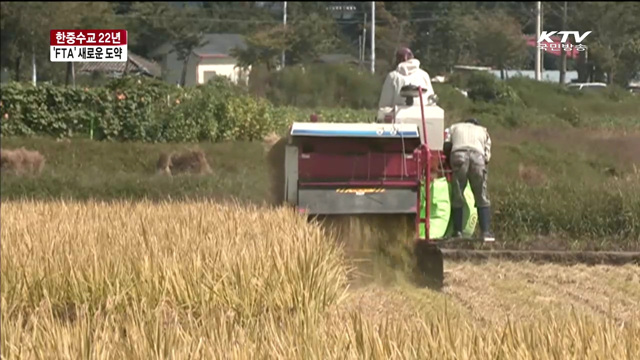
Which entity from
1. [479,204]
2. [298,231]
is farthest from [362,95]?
[298,231]

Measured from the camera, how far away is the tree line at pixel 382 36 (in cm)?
572

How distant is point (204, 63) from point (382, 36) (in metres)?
5.33

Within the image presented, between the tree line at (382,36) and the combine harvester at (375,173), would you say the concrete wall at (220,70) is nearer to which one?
the tree line at (382,36)

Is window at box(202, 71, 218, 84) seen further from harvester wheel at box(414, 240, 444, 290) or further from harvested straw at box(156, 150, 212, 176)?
harvester wheel at box(414, 240, 444, 290)

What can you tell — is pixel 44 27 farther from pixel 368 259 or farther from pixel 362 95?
pixel 368 259

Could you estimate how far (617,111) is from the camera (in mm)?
6688

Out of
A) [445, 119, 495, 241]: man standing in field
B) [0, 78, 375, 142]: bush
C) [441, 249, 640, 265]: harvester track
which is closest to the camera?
[441, 249, 640, 265]: harvester track

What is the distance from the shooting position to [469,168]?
7.61 meters

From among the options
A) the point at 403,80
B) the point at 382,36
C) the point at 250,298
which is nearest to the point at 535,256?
the point at 403,80

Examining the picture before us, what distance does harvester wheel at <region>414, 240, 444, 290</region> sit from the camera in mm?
6957

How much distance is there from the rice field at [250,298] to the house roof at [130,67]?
1.15 meters

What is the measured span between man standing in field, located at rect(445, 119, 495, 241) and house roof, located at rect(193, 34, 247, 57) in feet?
24.6
